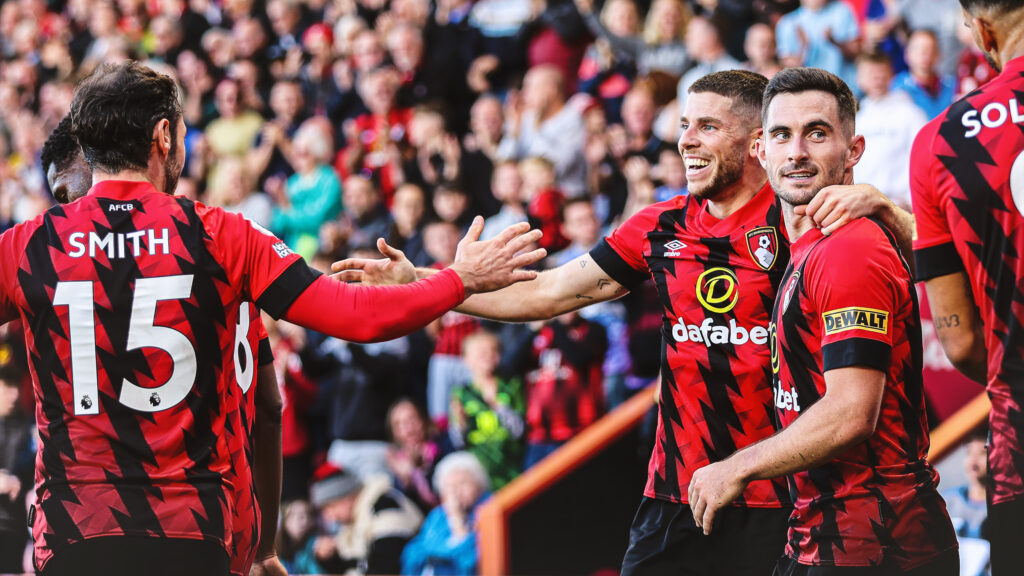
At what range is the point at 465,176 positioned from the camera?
32.4 ft

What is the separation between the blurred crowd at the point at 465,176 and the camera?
8.09m

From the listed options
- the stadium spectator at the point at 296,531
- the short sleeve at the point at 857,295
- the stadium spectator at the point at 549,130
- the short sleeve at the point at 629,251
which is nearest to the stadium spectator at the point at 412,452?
the stadium spectator at the point at 296,531

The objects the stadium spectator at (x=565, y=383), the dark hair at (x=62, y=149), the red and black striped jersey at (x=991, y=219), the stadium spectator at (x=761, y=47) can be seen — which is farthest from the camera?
the stadium spectator at (x=761, y=47)

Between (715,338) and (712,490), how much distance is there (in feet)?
3.48

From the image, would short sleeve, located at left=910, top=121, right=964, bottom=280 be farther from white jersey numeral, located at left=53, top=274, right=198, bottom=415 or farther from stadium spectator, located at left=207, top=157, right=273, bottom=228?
stadium spectator, located at left=207, top=157, right=273, bottom=228

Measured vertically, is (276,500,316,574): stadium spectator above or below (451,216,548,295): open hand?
below

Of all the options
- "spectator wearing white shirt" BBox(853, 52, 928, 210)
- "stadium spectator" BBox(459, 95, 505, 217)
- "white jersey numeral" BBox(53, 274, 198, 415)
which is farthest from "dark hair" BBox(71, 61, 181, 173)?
"stadium spectator" BBox(459, 95, 505, 217)

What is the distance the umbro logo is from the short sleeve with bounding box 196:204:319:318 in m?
1.55

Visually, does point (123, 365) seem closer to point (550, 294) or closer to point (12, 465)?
point (550, 294)

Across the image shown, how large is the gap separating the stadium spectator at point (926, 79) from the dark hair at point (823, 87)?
170 inches

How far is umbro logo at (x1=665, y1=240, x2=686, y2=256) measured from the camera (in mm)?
4477

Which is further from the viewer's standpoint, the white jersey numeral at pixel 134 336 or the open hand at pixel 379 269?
the open hand at pixel 379 269

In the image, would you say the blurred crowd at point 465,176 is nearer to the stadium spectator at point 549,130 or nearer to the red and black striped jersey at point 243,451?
the stadium spectator at point 549,130

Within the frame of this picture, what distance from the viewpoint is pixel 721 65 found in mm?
8820
